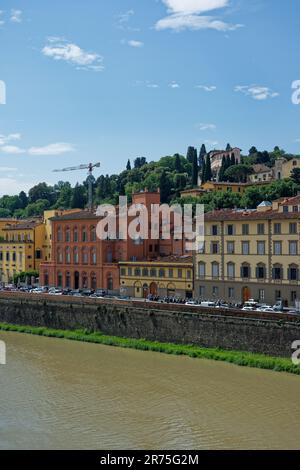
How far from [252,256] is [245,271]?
107cm

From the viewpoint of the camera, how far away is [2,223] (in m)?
72.5

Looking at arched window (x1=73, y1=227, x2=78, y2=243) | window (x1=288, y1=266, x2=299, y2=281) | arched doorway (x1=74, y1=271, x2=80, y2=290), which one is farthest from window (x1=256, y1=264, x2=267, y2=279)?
arched window (x1=73, y1=227, x2=78, y2=243)

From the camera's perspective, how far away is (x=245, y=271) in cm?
4150

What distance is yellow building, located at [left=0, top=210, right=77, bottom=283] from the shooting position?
6262 centimetres

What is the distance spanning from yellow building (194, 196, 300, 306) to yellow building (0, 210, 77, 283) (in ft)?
76.0

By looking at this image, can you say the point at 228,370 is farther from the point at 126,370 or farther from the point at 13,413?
the point at 13,413

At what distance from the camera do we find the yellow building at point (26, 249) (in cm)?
6262

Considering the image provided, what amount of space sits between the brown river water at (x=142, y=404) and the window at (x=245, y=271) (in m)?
9.93

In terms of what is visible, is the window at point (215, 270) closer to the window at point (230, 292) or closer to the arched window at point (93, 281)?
the window at point (230, 292)

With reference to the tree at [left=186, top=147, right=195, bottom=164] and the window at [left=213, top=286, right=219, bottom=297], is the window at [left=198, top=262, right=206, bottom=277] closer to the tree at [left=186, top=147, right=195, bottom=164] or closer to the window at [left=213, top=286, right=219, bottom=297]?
the window at [left=213, top=286, right=219, bottom=297]

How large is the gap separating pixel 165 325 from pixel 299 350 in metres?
8.27

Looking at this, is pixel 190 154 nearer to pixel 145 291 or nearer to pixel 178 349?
pixel 145 291

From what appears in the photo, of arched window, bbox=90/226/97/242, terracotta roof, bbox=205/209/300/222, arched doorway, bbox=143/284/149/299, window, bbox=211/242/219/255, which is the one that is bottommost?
arched doorway, bbox=143/284/149/299

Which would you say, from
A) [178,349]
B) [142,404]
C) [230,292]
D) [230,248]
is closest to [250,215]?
[230,248]
